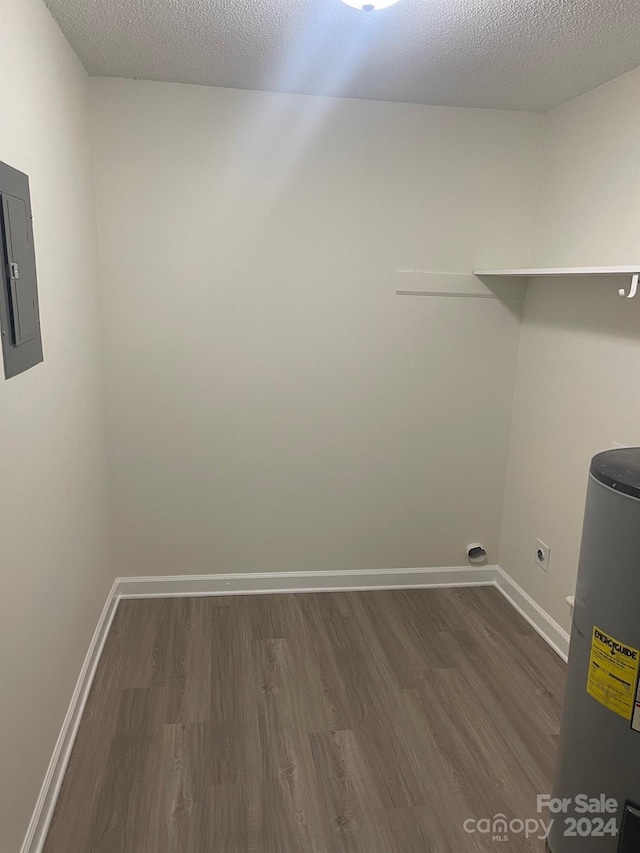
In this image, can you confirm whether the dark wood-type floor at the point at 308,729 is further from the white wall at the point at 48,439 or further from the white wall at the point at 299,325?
the white wall at the point at 299,325

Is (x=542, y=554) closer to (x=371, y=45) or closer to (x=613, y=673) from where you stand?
(x=613, y=673)

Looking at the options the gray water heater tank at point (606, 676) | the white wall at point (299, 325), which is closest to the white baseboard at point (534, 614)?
the white wall at point (299, 325)

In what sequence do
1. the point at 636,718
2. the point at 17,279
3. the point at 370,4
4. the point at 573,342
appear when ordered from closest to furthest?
the point at 636,718 < the point at 17,279 < the point at 370,4 < the point at 573,342

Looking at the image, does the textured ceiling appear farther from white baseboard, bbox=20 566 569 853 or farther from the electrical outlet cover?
white baseboard, bbox=20 566 569 853

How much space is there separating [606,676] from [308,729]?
46.0 inches

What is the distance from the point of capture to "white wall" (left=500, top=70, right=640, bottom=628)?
224 cm

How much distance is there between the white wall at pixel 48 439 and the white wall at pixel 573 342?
203 centimetres

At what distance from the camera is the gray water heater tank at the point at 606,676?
135 cm

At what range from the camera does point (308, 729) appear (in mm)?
2172

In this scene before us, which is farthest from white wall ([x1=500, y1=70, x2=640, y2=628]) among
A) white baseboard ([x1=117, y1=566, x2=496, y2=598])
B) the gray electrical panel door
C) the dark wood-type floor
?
the gray electrical panel door

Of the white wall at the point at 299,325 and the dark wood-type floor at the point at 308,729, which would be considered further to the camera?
the white wall at the point at 299,325

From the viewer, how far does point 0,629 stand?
140cm

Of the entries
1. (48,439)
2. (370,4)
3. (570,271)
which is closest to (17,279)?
(48,439)

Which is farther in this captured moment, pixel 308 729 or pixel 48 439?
pixel 308 729
